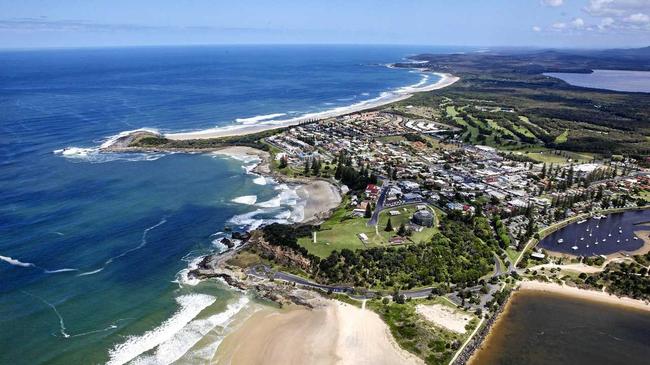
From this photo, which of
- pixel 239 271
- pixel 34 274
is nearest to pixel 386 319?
pixel 239 271

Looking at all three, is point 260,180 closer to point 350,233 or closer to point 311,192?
point 311,192

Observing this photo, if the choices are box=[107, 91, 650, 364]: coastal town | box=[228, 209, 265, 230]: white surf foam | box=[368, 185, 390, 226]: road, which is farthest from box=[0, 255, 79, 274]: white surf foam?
box=[368, 185, 390, 226]: road

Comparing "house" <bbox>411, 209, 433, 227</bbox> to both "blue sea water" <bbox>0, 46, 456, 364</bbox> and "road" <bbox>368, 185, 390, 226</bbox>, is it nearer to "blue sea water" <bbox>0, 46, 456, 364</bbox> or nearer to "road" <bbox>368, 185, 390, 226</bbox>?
"road" <bbox>368, 185, 390, 226</bbox>

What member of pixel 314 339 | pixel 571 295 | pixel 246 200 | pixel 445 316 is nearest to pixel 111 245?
pixel 246 200

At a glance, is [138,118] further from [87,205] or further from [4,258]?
[4,258]

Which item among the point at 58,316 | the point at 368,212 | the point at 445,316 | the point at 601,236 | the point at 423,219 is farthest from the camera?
the point at 601,236

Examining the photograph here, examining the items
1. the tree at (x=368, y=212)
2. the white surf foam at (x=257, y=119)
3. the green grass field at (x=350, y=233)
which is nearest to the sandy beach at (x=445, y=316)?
the green grass field at (x=350, y=233)
